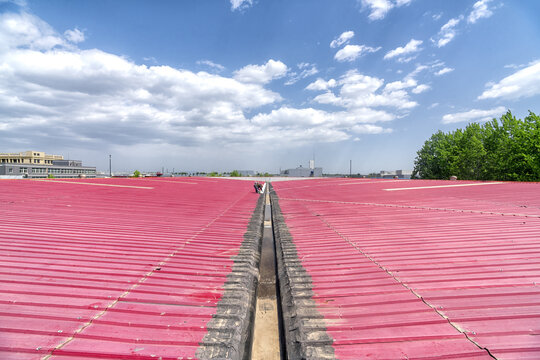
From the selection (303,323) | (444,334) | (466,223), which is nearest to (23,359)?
(303,323)

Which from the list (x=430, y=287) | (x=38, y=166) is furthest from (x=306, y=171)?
(x=38, y=166)

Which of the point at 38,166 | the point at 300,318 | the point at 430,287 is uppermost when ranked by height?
the point at 38,166

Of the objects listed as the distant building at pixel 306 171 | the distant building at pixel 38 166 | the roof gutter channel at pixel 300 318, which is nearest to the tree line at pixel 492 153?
the distant building at pixel 306 171

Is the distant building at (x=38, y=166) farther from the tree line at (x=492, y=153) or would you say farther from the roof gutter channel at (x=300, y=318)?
the tree line at (x=492, y=153)

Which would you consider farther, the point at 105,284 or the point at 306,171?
the point at 306,171

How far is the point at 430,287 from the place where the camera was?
11.7 feet

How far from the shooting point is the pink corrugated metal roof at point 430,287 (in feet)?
8.31

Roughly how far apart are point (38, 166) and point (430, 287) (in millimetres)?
99049

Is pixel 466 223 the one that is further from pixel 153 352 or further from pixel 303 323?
pixel 153 352

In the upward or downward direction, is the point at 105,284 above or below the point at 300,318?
above

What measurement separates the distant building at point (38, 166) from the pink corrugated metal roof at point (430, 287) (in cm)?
7181

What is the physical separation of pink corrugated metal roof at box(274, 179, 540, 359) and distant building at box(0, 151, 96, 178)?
71808 mm

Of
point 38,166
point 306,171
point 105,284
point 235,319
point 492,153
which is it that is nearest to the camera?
point 235,319

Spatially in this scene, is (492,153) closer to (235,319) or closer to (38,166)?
(235,319)
